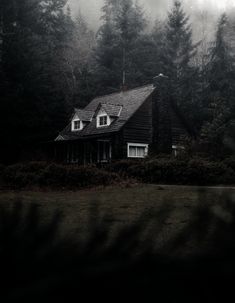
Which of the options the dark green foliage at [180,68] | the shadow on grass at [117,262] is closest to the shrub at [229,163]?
the shadow on grass at [117,262]

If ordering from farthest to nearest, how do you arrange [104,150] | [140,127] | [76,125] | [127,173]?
[76,125] → [104,150] → [140,127] → [127,173]

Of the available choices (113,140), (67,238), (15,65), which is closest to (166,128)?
(113,140)

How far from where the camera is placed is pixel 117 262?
0.55m

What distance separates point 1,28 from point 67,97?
8.35 meters

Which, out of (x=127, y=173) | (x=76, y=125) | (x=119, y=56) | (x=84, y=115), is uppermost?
(x=119, y=56)

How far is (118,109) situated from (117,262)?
28817mm

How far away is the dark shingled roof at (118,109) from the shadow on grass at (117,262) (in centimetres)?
2659

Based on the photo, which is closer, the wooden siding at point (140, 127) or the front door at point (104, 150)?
the wooden siding at point (140, 127)

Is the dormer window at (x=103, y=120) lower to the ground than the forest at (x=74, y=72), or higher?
lower

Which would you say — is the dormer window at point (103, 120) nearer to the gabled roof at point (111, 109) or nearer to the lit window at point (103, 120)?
the lit window at point (103, 120)

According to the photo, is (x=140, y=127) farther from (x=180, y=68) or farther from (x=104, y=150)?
(x=180, y=68)

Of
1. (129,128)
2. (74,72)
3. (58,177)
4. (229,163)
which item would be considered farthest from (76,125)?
(229,163)

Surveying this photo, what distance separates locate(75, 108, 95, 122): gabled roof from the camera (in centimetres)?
3084

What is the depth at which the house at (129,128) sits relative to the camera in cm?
2795
